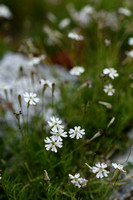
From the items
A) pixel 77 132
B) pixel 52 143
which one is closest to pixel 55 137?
pixel 52 143

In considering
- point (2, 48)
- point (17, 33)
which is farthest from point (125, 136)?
point (17, 33)

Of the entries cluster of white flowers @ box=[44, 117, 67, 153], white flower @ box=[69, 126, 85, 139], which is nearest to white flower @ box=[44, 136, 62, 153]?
cluster of white flowers @ box=[44, 117, 67, 153]

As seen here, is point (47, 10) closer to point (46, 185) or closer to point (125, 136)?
point (125, 136)

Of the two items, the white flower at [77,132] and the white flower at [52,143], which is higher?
the white flower at [77,132]

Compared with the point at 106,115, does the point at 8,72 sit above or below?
above

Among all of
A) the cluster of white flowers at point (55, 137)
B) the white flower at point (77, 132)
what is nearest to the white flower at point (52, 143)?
the cluster of white flowers at point (55, 137)

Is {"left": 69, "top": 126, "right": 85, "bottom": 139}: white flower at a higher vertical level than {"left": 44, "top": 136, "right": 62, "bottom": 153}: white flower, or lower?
higher

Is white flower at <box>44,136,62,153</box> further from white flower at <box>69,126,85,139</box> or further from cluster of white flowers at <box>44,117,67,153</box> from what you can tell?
white flower at <box>69,126,85,139</box>

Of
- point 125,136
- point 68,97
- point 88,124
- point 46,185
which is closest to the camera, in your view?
point 46,185

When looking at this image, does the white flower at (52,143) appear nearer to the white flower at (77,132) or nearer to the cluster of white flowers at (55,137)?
the cluster of white flowers at (55,137)

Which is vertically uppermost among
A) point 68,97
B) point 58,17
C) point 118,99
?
point 58,17

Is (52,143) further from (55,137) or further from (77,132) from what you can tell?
(77,132)
